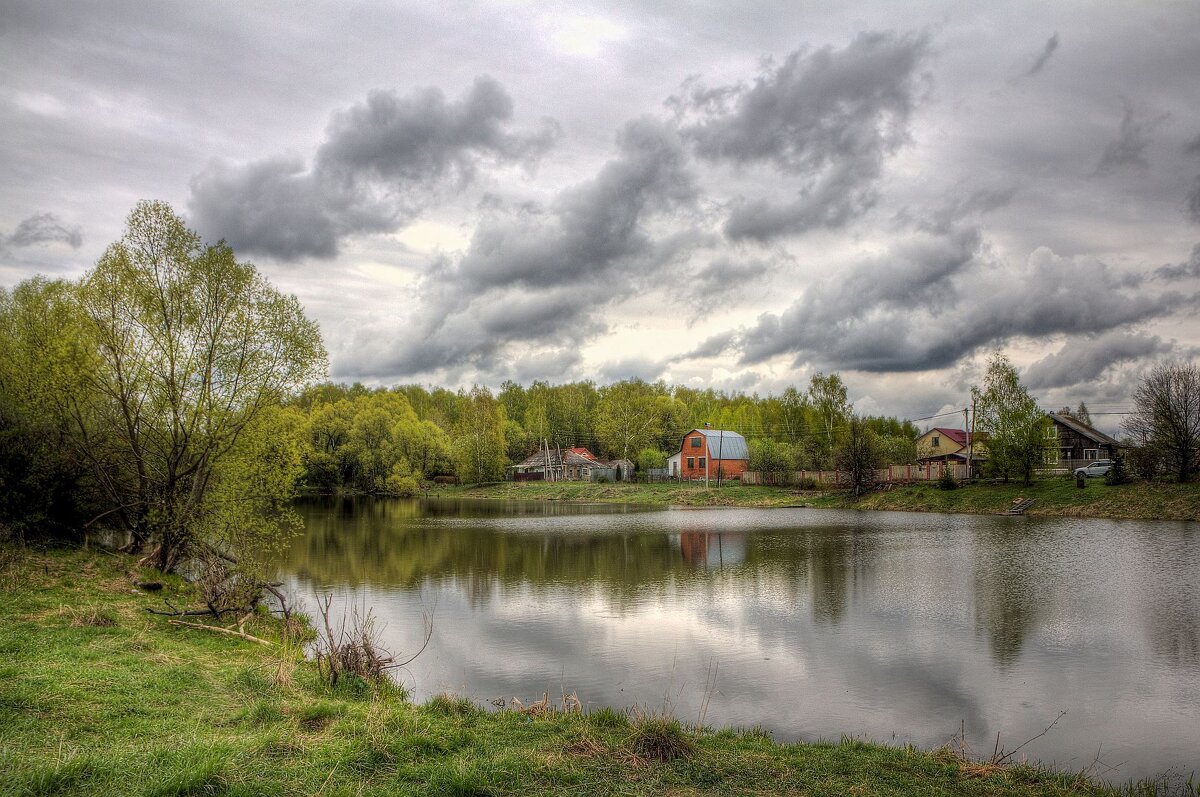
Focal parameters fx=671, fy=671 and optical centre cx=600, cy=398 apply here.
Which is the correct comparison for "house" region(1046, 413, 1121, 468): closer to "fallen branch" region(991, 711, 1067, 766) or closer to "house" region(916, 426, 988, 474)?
"house" region(916, 426, 988, 474)

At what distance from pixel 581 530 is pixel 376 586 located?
19.1 meters

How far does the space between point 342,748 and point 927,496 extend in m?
54.1

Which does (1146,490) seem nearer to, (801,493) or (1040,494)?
(1040,494)

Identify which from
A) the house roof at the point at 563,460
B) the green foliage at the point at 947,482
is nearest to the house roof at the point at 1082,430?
the green foliage at the point at 947,482

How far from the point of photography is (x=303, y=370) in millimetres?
21969

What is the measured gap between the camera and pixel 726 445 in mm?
81500

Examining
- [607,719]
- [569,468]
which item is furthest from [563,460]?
[607,719]

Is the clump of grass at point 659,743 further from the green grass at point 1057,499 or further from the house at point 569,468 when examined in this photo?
the house at point 569,468

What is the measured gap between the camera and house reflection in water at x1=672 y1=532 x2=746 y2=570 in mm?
28317

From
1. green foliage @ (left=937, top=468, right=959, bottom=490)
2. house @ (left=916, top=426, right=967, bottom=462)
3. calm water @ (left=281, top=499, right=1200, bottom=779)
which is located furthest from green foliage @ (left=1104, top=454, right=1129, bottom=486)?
house @ (left=916, top=426, right=967, bottom=462)

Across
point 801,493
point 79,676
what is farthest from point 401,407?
point 79,676

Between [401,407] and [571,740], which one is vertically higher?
A: [401,407]

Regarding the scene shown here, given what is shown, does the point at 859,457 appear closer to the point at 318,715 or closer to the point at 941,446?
the point at 941,446

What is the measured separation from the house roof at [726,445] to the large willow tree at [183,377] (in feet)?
203
